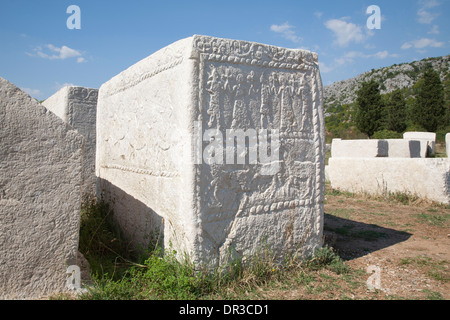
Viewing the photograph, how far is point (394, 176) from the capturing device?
703 centimetres

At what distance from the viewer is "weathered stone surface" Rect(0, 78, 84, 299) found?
238 cm

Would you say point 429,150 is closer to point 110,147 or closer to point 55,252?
point 110,147

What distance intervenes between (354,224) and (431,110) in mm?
22107

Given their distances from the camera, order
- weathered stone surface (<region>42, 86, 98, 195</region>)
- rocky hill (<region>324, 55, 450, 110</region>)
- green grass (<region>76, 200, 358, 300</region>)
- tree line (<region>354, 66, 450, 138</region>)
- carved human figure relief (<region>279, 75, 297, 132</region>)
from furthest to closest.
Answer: rocky hill (<region>324, 55, 450, 110</region>) → tree line (<region>354, 66, 450, 138</region>) → weathered stone surface (<region>42, 86, 98, 195</region>) → carved human figure relief (<region>279, 75, 297, 132</region>) → green grass (<region>76, 200, 358, 300</region>)

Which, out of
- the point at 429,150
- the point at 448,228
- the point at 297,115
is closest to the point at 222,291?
the point at 297,115

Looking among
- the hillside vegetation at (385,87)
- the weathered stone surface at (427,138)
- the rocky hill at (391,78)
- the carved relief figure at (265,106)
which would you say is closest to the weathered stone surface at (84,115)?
the carved relief figure at (265,106)

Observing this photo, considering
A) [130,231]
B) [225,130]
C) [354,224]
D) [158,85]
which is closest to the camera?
[225,130]

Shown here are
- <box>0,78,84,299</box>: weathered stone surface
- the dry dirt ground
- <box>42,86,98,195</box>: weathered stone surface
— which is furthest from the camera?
<box>42,86,98,195</box>: weathered stone surface

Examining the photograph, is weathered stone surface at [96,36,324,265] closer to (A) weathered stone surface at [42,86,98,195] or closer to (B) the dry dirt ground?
(B) the dry dirt ground

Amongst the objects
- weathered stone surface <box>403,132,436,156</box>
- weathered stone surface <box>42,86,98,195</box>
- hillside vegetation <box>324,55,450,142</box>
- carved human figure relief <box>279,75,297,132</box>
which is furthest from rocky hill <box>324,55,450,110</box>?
carved human figure relief <box>279,75,297,132</box>

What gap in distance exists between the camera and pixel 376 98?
2525 cm

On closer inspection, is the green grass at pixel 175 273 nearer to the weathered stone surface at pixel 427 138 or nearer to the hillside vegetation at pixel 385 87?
the weathered stone surface at pixel 427 138

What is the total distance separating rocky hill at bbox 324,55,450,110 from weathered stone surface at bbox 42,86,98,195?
127 ft

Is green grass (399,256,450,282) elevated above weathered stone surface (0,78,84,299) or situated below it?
below
